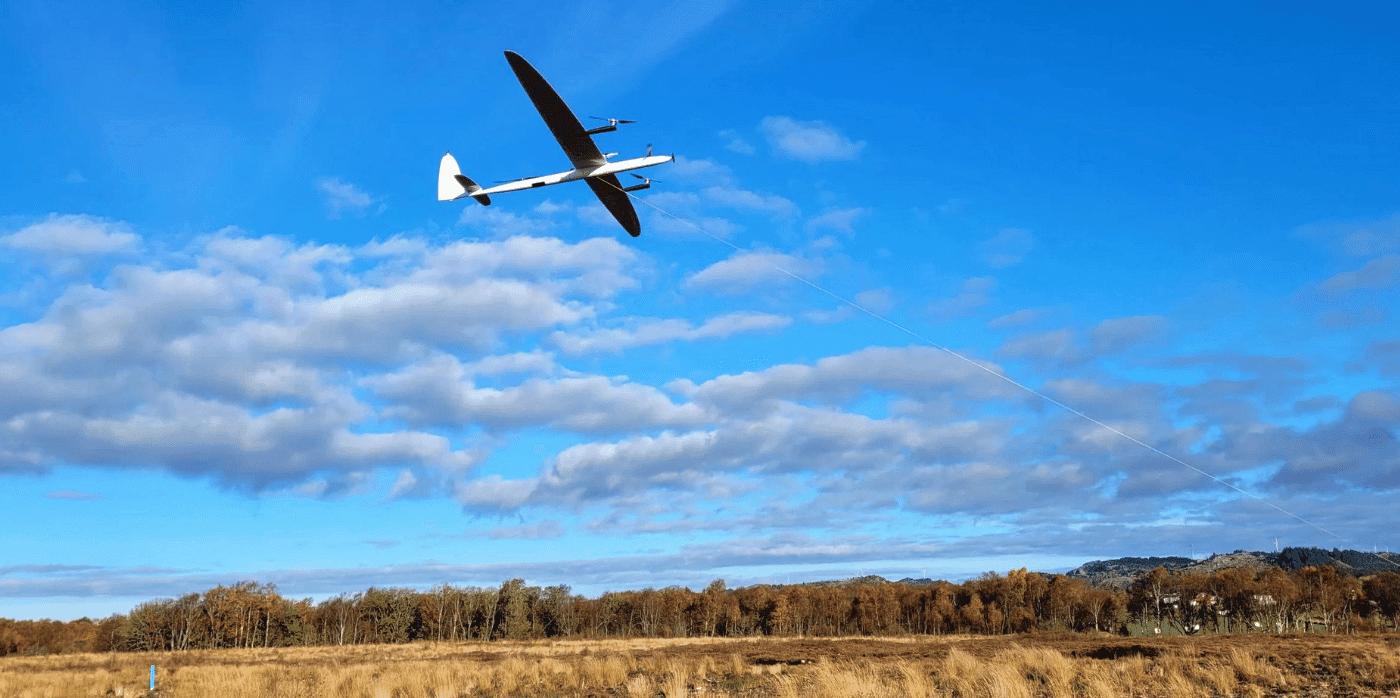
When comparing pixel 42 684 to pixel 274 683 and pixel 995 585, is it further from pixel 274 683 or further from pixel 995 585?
pixel 995 585

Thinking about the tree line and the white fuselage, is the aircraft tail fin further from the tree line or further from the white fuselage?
the tree line

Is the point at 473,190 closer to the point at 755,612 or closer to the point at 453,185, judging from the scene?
the point at 453,185

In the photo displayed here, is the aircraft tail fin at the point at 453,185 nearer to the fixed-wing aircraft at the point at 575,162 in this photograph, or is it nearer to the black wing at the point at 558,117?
the fixed-wing aircraft at the point at 575,162

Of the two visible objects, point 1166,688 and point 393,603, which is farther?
point 393,603

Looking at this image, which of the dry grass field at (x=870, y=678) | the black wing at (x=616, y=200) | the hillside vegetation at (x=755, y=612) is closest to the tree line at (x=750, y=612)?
the hillside vegetation at (x=755, y=612)

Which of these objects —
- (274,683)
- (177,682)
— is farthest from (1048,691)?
(177,682)

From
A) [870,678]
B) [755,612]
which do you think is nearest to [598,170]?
[870,678]
